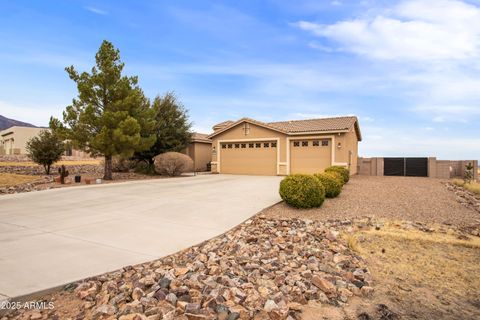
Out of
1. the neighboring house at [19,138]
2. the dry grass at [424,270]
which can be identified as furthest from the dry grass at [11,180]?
the neighboring house at [19,138]

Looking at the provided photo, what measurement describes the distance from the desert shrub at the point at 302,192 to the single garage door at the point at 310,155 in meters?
10.8

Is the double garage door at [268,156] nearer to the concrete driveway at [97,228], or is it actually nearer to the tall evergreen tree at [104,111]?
the tall evergreen tree at [104,111]

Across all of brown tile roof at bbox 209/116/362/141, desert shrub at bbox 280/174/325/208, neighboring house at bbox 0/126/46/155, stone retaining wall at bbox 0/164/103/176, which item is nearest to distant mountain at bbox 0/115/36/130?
neighboring house at bbox 0/126/46/155

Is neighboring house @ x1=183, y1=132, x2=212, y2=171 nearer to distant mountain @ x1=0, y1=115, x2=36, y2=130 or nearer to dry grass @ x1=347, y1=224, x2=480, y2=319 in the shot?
dry grass @ x1=347, y1=224, x2=480, y2=319

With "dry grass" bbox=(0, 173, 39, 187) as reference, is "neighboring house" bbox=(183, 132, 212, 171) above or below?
above

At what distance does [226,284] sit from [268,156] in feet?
57.5

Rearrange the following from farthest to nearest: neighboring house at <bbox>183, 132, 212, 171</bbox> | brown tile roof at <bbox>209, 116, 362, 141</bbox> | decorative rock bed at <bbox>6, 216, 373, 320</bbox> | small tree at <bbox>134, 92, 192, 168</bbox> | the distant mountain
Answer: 1. the distant mountain
2. neighboring house at <bbox>183, 132, 212, 171</bbox>
3. small tree at <bbox>134, 92, 192, 168</bbox>
4. brown tile roof at <bbox>209, 116, 362, 141</bbox>
5. decorative rock bed at <bbox>6, 216, 373, 320</bbox>

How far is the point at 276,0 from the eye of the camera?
411 inches

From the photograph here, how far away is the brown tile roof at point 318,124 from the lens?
18.8 m

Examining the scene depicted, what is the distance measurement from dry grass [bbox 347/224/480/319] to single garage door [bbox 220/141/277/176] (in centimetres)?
1425

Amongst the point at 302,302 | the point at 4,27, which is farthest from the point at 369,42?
the point at 4,27

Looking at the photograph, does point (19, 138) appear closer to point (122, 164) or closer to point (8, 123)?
point (122, 164)

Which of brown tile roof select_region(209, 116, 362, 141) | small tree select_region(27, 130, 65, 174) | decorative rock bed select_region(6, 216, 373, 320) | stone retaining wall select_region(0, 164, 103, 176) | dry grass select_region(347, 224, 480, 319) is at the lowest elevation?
dry grass select_region(347, 224, 480, 319)

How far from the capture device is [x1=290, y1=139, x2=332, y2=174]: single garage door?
18.9m
